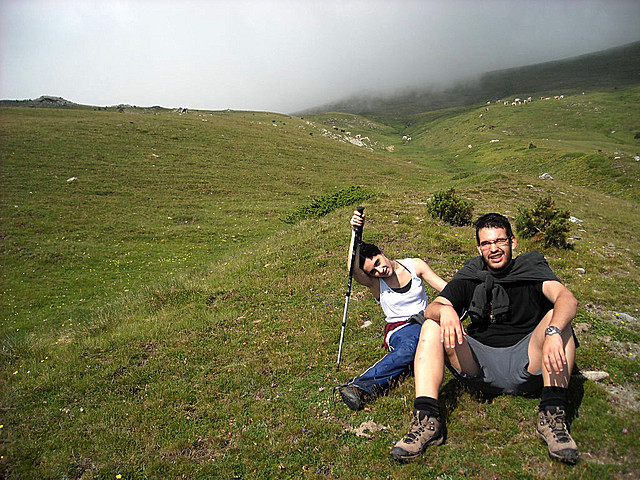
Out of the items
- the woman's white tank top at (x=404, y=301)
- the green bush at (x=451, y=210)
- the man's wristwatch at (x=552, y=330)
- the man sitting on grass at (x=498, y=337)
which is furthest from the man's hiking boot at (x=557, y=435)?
the green bush at (x=451, y=210)

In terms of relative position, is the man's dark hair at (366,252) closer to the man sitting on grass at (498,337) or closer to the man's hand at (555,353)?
the man sitting on grass at (498,337)

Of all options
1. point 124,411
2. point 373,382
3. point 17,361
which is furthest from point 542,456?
point 17,361

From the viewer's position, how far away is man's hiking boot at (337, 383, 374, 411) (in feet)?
18.3

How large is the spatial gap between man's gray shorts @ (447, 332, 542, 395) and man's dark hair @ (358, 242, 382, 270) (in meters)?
2.07

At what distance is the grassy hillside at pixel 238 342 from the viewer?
4883mm

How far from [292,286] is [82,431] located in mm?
6452

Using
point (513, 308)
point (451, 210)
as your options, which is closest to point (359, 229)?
point (513, 308)

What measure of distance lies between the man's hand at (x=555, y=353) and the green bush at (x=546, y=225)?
10.8m

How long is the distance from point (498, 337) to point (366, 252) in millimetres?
2481

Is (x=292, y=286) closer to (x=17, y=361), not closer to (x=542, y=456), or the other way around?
(x=17, y=361)

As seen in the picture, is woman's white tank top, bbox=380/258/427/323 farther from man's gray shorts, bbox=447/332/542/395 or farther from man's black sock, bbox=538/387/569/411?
man's black sock, bbox=538/387/569/411

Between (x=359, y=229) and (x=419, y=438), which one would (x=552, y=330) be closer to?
(x=419, y=438)

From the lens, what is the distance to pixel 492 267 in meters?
5.21

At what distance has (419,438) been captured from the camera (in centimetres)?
454
